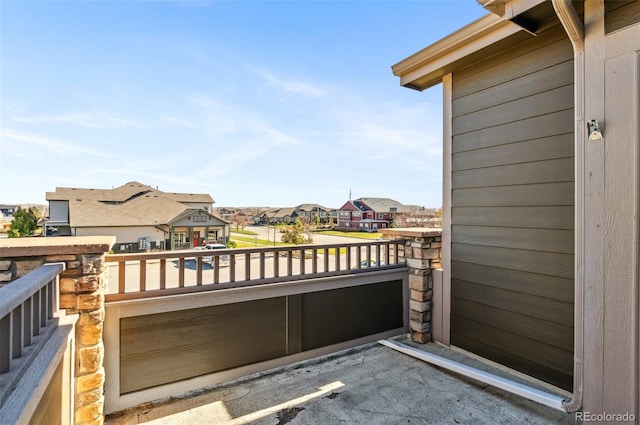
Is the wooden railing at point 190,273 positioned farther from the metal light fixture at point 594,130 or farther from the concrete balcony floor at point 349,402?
the metal light fixture at point 594,130

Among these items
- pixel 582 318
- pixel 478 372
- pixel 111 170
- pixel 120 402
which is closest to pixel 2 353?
pixel 120 402

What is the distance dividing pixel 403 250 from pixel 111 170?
22.4 metres

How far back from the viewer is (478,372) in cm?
305

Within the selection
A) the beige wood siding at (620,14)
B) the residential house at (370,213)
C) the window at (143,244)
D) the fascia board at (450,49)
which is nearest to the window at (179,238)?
the window at (143,244)

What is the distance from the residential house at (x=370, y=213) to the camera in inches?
1350

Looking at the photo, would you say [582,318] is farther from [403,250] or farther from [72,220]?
[72,220]

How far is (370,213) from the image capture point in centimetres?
3484

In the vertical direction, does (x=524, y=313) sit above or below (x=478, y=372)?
above

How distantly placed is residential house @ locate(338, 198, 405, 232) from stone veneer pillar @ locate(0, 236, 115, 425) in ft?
104

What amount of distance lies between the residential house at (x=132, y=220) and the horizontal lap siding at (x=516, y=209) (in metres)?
15.1

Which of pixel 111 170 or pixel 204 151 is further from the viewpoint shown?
pixel 111 170

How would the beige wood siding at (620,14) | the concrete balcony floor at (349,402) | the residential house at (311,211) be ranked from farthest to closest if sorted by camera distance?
the residential house at (311,211) → the concrete balcony floor at (349,402) → the beige wood siding at (620,14)

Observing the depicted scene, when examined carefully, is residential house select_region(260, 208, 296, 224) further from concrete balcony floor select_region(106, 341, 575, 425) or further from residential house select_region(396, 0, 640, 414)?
concrete balcony floor select_region(106, 341, 575, 425)

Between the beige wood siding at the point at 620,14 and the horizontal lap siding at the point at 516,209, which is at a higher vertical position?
the beige wood siding at the point at 620,14
